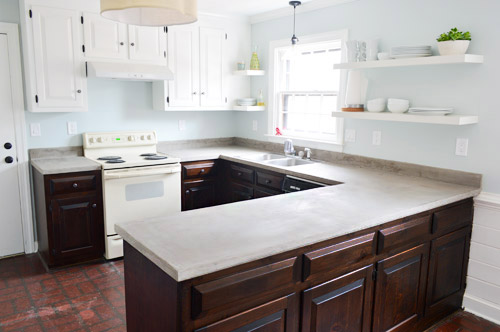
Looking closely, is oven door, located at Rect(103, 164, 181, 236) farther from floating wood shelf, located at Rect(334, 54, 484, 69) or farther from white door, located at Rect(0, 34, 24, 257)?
floating wood shelf, located at Rect(334, 54, 484, 69)

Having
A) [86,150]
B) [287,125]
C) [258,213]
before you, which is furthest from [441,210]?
[86,150]

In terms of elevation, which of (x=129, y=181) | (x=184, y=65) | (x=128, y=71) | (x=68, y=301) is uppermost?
(x=184, y=65)

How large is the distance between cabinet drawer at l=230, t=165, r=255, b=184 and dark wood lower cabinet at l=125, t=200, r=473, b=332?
71.6 inches

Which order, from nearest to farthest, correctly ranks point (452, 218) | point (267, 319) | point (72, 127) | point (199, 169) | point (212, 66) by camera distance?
1. point (267, 319)
2. point (452, 218)
3. point (72, 127)
4. point (199, 169)
5. point (212, 66)

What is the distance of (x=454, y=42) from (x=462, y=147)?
0.74 meters

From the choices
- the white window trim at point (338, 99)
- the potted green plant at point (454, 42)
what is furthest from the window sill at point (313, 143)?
the potted green plant at point (454, 42)

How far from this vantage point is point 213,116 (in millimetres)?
4934

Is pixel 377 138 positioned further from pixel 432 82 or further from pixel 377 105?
pixel 432 82

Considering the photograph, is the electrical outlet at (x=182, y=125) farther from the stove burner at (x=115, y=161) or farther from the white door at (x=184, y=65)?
the stove burner at (x=115, y=161)

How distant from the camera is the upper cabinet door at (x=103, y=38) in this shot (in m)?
3.67

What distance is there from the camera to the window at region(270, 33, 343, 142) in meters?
3.92

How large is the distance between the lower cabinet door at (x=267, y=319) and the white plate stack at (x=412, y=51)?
198 centimetres

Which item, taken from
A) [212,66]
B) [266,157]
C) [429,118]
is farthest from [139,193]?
[429,118]

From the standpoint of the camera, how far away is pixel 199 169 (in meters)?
4.16
